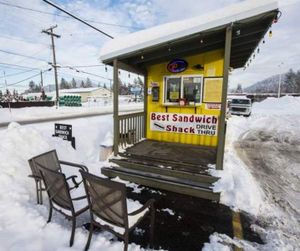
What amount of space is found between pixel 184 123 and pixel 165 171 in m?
2.33

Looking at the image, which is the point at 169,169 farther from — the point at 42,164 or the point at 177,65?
the point at 177,65

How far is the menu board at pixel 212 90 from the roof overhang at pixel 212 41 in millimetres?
914

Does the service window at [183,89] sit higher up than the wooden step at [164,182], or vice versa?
the service window at [183,89]

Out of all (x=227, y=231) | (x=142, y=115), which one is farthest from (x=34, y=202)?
(x=142, y=115)

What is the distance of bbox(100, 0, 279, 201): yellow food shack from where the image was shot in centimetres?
394

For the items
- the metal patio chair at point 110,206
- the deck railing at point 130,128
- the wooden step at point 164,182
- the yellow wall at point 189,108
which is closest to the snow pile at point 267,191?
the wooden step at point 164,182

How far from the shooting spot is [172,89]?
6316 millimetres

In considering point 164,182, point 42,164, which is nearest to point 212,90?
point 164,182

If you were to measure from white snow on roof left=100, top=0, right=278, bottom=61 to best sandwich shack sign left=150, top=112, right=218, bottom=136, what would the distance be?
2574mm

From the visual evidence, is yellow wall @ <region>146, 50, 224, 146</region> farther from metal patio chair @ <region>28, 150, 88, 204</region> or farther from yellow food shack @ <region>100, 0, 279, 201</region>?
metal patio chair @ <region>28, 150, 88, 204</region>

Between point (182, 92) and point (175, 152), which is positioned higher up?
point (182, 92)

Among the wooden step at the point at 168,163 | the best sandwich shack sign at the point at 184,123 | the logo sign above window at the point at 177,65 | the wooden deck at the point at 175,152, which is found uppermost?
the logo sign above window at the point at 177,65

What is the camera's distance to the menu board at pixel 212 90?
17.9ft

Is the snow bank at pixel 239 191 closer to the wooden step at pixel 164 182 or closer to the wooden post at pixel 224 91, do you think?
the wooden step at pixel 164 182
